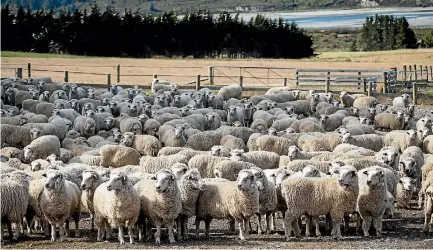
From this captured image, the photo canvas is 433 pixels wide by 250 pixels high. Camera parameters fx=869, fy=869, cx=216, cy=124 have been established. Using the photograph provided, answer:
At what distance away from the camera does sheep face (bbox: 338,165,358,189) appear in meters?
15.4

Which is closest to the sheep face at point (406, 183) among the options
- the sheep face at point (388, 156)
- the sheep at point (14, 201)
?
the sheep face at point (388, 156)

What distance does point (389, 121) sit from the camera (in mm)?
28406

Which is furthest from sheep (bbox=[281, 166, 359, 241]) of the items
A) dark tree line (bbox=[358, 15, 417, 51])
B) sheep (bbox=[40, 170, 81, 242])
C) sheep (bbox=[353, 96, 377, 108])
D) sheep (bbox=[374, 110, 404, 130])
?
dark tree line (bbox=[358, 15, 417, 51])

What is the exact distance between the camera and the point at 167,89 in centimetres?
3619

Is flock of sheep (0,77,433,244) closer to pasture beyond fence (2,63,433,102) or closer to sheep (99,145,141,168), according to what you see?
sheep (99,145,141,168)

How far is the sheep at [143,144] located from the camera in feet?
74.5

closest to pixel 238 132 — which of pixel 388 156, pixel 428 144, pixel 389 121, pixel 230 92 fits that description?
pixel 428 144

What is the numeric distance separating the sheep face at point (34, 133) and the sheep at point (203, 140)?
4.04 meters

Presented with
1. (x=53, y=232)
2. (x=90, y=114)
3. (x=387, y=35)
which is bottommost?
(x=53, y=232)

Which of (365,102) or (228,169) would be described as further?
(365,102)

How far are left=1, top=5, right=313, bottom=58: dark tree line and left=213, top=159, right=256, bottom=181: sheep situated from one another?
5255 cm

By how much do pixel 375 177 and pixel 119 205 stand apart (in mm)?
4655

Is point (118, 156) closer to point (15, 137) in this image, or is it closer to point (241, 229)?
point (15, 137)

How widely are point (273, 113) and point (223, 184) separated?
533 inches
